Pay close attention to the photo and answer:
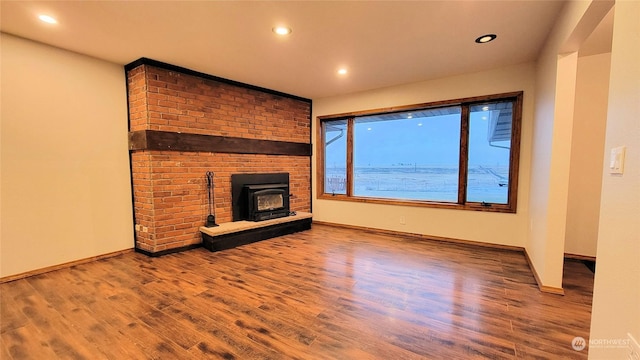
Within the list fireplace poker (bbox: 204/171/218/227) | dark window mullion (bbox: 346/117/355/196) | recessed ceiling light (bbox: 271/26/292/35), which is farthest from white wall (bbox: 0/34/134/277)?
dark window mullion (bbox: 346/117/355/196)

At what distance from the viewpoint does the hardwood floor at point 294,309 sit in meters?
1.71

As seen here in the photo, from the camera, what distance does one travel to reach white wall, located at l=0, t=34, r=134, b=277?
2711 millimetres

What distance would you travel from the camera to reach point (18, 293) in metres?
2.45

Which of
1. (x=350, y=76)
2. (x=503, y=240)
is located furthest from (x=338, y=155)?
(x=503, y=240)

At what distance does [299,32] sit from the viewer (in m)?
2.60

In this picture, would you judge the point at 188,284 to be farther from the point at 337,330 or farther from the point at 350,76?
the point at 350,76

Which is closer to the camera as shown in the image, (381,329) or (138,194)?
(381,329)

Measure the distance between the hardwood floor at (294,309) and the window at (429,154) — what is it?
3.62 ft

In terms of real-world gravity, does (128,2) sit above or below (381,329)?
above

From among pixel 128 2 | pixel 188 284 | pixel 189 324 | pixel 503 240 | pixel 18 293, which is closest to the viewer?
pixel 189 324

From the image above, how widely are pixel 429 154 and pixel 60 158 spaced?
4863 millimetres

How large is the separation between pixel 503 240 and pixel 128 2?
4823 millimetres

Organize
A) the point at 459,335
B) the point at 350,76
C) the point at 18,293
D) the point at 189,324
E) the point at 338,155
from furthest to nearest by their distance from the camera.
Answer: the point at 338,155
the point at 350,76
the point at 18,293
the point at 189,324
the point at 459,335

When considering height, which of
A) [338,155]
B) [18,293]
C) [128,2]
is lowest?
[18,293]
